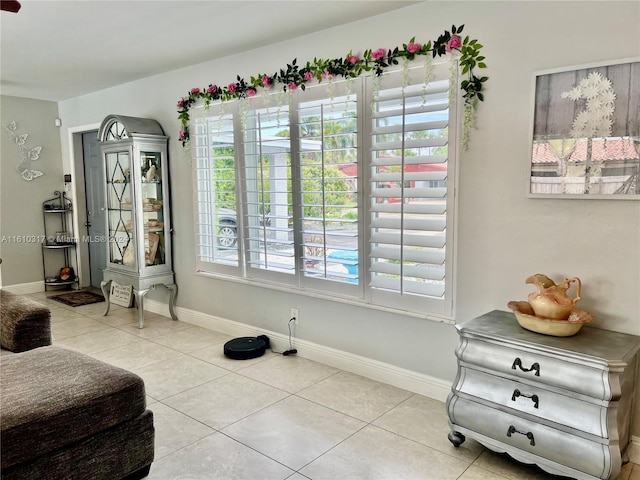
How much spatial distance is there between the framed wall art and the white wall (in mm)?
57

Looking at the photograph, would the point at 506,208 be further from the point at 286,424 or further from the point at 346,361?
the point at 286,424

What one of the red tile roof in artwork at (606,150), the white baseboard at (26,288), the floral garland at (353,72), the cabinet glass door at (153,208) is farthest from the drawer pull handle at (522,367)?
the white baseboard at (26,288)

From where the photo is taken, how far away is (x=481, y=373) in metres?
2.24

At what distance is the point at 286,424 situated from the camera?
265 centimetres

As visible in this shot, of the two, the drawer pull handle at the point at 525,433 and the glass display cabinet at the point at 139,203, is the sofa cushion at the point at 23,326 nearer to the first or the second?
the glass display cabinet at the point at 139,203

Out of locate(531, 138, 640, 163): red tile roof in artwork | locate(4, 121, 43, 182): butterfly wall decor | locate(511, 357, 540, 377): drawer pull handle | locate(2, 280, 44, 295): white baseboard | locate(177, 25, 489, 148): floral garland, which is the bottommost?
locate(2, 280, 44, 295): white baseboard

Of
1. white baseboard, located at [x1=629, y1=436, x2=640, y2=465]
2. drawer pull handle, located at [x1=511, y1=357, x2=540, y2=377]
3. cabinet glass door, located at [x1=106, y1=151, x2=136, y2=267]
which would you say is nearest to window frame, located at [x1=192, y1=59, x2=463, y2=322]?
drawer pull handle, located at [x1=511, y1=357, x2=540, y2=377]

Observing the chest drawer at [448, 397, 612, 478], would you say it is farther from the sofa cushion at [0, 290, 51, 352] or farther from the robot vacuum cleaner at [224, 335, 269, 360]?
the sofa cushion at [0, 290, 51, 352]

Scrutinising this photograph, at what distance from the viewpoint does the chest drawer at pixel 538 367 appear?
74.7 inches

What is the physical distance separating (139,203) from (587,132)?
3.72 metres

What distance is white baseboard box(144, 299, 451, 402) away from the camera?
9.72 ft

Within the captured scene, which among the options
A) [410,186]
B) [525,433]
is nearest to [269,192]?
[410,186]

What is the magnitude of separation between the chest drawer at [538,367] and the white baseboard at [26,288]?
18.4 ft

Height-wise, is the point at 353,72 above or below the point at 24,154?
above
